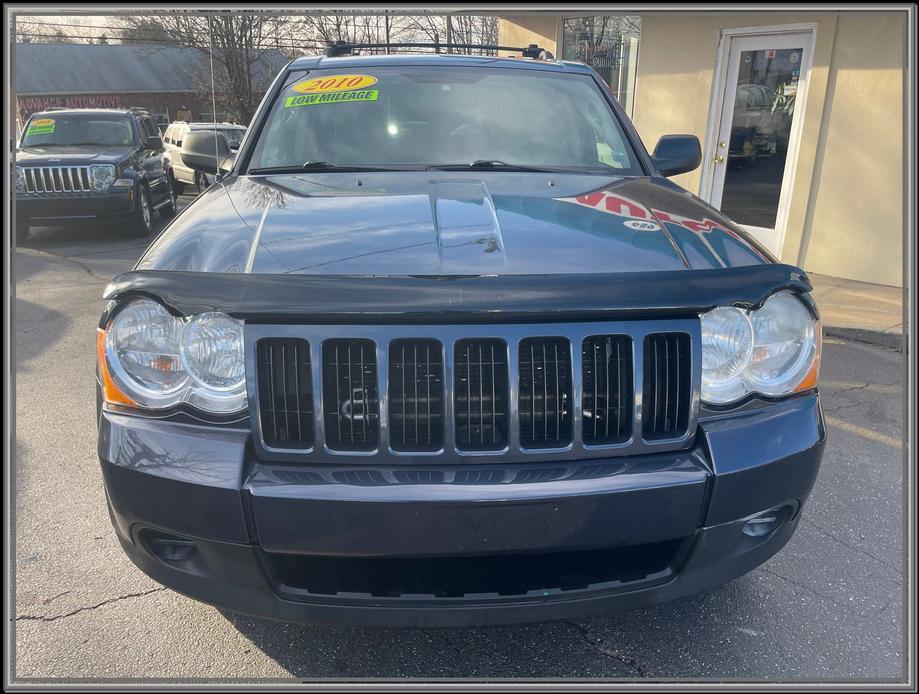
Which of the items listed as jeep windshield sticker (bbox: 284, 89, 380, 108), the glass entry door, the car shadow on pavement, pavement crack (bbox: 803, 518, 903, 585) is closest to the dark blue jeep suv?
pavement crack (bbox: 803, 518, 903, 585)

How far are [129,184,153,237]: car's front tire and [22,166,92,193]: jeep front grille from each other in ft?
2.55

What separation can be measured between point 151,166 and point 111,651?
33.3ft

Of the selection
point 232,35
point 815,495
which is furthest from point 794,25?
point 232,35

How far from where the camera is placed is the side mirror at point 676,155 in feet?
10.8

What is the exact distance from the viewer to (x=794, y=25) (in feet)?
23.9

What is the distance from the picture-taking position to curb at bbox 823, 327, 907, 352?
5.32 metres

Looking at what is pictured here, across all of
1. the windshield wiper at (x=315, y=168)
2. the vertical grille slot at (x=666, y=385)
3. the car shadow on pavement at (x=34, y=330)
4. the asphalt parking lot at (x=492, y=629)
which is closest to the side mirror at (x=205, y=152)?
the windshield wiper at (x=315, y=168)

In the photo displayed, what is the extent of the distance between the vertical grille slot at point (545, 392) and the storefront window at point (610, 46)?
8868 millimetres

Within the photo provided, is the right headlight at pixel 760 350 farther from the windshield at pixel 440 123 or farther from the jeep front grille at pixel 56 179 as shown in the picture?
the jeep front grille at pixel 56 179

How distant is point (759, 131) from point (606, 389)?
24.7ft

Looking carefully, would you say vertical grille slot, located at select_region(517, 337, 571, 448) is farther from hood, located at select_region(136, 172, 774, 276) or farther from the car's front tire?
the car's front tire

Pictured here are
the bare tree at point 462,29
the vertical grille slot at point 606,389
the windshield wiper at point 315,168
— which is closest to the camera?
the vertical grille slot at point 606,389

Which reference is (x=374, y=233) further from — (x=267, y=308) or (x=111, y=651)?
(x=111, y=651)

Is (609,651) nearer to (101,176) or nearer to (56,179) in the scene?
(101,176)
